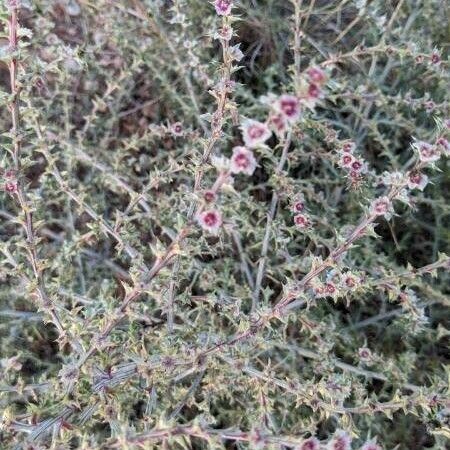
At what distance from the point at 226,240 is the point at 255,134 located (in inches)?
53.7

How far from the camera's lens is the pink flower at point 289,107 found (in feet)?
2.98

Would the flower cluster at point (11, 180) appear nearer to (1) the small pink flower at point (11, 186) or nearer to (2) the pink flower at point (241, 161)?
(1) the small pink flower at point (11, 186)

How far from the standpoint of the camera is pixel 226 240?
7.59 ft

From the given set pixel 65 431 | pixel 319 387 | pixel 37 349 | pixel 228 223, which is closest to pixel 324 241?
pixel 319 387

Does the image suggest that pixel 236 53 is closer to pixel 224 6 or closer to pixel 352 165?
pixel 224 6

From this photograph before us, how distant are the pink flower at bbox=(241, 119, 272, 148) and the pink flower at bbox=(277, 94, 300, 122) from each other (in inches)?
1.9

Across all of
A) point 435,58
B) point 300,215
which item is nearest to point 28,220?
point 300,215

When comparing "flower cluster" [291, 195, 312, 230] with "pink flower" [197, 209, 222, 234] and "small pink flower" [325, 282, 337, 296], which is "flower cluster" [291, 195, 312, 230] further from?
"pink flower" [197, 209, 222, 234]

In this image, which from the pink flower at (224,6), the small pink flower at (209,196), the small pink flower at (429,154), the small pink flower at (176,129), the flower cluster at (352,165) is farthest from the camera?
the small pink flower at (176,129)

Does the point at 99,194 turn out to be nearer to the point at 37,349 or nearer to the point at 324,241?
the point at 37,349

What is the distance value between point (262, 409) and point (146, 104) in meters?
1.54

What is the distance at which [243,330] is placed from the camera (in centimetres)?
146

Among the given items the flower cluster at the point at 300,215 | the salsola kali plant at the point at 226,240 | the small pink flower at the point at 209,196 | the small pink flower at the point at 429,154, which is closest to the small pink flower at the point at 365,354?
the salsola kali plant at the point at 226,240

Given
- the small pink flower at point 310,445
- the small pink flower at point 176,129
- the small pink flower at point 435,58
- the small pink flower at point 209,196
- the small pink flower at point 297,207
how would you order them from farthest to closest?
1. the small pink flower at point 176,129
2. the small pink flower at point 435,58
3. the small pink flower at point 297,207
4. the small pink flower at point 310,445
5. the small pink flower at point 209,196
